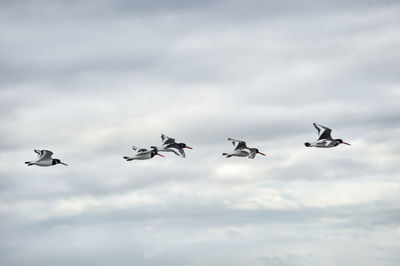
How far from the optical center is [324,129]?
181750mm

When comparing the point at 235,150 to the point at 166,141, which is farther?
the point at 166,141

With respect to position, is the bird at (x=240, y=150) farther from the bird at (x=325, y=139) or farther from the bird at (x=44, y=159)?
the bird at (x=44, y=159)

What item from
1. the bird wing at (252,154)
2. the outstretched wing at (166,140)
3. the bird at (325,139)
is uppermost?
the outstretched wing at (166,140)

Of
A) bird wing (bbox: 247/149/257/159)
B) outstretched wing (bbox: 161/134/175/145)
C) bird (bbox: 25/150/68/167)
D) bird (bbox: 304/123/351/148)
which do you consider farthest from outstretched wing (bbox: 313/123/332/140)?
bird (bbox: 25/150/68/167)

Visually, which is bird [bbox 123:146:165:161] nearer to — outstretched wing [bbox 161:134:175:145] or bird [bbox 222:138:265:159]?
outstretched wing [bbox 161:134:175:145]

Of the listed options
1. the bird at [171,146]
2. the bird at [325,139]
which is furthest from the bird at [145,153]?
the bird at [325,139]

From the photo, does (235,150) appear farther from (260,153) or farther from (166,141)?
(166,141)

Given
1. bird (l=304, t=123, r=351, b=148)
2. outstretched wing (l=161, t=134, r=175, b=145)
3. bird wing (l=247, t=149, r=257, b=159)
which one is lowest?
bird wing (l=247, t=149, r=257, b=159)

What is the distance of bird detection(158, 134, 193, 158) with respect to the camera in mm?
182750

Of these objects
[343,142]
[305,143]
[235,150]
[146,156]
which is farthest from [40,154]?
[343,142]

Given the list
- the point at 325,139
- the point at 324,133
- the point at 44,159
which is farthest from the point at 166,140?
the point at 325,139

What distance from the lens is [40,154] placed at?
6801 inches

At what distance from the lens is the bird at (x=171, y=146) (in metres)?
Answer: 183

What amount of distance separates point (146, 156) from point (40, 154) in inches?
1201
